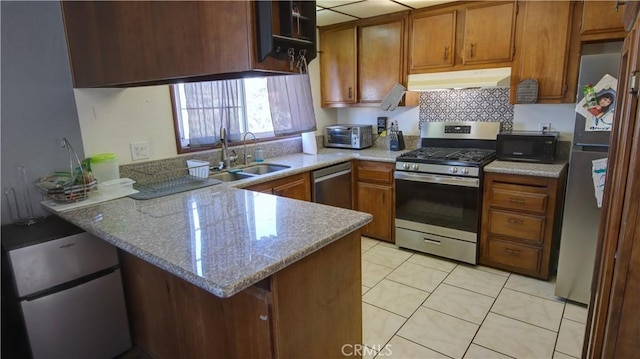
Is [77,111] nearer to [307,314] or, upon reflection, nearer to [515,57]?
[307,314]

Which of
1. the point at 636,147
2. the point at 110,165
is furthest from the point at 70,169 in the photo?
the point at 636,147

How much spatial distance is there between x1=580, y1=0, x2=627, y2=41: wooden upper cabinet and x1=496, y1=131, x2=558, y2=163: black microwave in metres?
0.72

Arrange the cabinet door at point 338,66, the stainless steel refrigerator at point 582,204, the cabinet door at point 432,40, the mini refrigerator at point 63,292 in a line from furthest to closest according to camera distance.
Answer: the cabinet door at point 338,66
the cabinet door at point 432,40
the stainless steel refrigerator at point 582,204
the mini refrigerator at point 63,292

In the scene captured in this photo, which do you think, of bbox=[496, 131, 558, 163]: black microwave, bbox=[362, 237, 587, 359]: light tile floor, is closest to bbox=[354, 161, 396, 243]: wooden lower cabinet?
bbox=[362, 237, 587, 359]: light tile floor

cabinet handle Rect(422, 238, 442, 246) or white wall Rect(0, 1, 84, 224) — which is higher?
white wall Rect(0, 1, 84, 224)

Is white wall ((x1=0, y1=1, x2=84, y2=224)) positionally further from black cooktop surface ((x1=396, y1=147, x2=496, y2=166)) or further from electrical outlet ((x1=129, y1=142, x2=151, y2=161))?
black cooktop surface ((x1=396, y1=147, x2=496, y2=166))

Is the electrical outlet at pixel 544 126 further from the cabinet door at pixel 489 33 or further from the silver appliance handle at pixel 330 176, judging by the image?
the silver appliance handle at pixel 330 176

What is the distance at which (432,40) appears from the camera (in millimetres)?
3193

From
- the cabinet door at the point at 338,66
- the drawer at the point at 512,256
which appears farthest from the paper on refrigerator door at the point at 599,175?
the cabinet door at the point at 338,66

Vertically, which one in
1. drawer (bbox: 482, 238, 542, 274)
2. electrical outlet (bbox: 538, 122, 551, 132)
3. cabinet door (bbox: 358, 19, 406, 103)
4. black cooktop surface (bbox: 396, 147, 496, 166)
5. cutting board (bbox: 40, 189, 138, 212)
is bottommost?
drawer (bbox: 482, 238, 542, 274)

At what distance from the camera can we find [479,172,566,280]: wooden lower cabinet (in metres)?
2.62

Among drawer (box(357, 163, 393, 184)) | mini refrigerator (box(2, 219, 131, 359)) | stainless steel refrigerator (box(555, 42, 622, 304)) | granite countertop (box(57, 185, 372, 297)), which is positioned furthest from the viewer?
drawer (box(357, 163, 393, 184))

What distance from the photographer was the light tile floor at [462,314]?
2039 millimetres

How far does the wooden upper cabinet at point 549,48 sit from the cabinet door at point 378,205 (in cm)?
148
